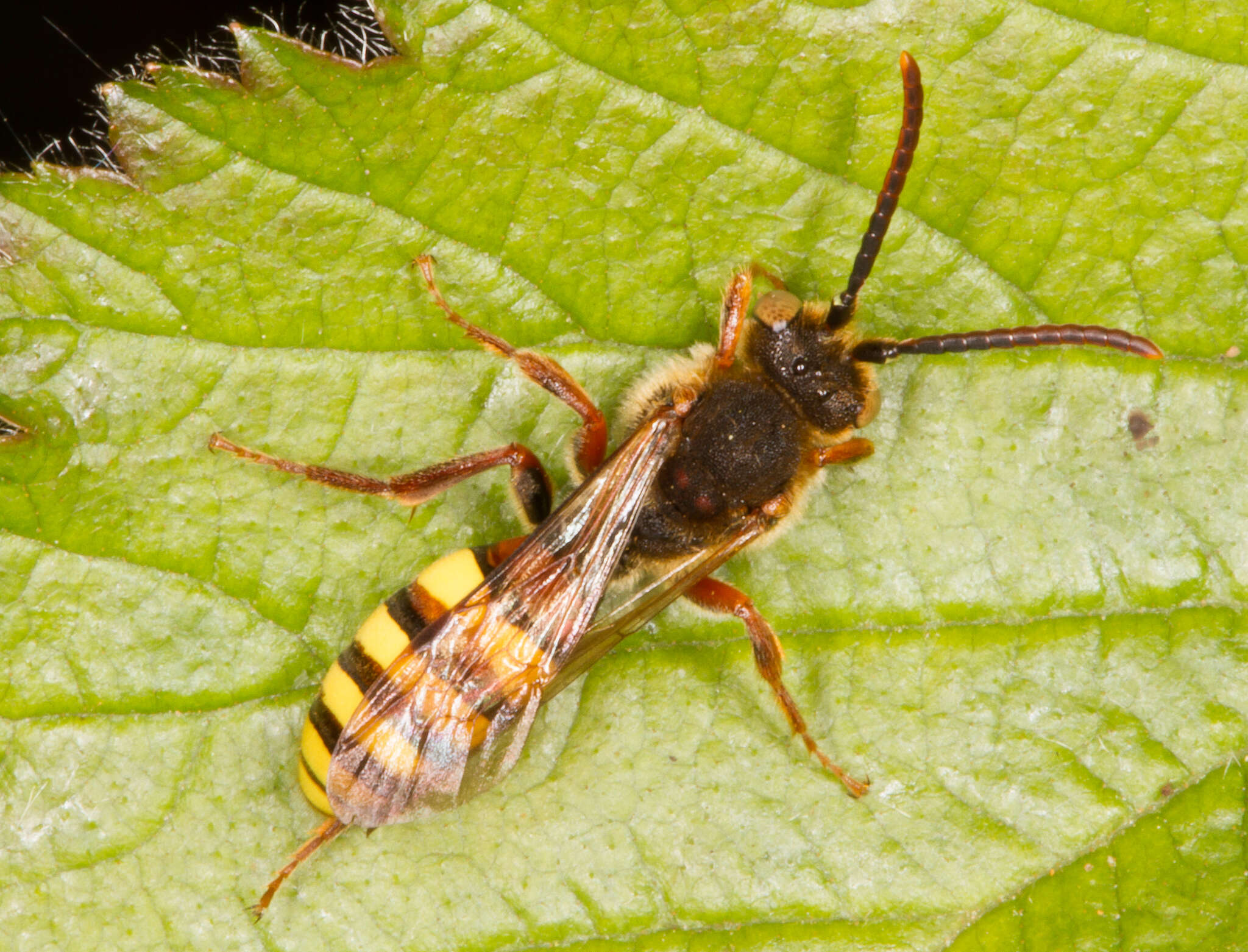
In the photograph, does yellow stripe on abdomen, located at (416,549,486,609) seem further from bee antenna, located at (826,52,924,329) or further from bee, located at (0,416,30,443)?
bee antenna, located at (826,52,924,329)

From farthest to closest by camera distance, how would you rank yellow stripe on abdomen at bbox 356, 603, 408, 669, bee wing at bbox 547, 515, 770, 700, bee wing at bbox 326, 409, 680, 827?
bee wing at bbox 547, 515, 770, 700, yellow stripe on abdomen at bbox 356, 603, 408, 669, bee wing at bbox 326, 409, 680, 827

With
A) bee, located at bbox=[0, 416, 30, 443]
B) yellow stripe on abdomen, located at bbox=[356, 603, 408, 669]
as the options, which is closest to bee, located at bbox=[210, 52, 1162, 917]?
yellow stripe on abdomen, located at bbox=[356, 603, 408, 669]

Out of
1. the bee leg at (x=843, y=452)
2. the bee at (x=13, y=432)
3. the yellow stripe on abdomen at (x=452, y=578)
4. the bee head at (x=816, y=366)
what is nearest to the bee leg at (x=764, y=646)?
the bee leg at (x=843, y=452)

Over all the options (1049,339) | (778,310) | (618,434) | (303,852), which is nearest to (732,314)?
(778,310)

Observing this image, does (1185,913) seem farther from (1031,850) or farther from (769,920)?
(769,920)

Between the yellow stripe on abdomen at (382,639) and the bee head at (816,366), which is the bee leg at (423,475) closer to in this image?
the yellow stripe on abdomen at (382,639)

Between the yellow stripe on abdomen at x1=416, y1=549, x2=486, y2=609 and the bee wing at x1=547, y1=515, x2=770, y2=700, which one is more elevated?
the yellow stripe on abdomen at x1=416, y1=549, x2=486, y2=609

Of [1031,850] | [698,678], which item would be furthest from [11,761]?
[1031,850]
